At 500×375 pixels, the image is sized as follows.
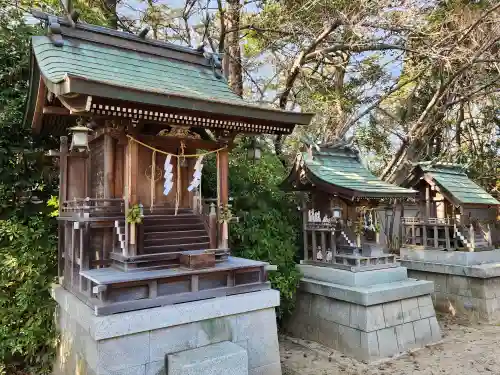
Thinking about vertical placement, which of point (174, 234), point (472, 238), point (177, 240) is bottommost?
point (472, 238)

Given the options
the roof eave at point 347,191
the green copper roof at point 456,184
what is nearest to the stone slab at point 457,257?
the green copper roof at point 456,184

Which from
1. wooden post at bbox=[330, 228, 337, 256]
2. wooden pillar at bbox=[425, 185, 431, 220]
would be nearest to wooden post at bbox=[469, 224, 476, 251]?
wooden pillar at bbox=[425, 185, 431, 220]

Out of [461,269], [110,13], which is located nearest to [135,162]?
[110,13]

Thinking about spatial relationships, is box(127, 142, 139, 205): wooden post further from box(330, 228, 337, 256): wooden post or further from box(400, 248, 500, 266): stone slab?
box(400, 248, 500, 266): stone slab

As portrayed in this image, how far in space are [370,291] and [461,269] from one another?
427 cm

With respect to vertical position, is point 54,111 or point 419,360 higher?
point 54,111

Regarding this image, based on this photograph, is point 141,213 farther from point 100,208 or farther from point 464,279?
point 464,279

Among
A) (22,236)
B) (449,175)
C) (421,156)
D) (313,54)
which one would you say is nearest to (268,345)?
(22,236)

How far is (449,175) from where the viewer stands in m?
11.1

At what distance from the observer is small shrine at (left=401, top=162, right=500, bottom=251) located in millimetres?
10281

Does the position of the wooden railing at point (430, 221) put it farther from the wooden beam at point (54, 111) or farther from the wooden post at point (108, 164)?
the wooden beam at point (54, 111)

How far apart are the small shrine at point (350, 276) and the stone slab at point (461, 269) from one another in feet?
7.34

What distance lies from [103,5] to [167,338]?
407 inches

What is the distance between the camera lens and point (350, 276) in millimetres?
8078
